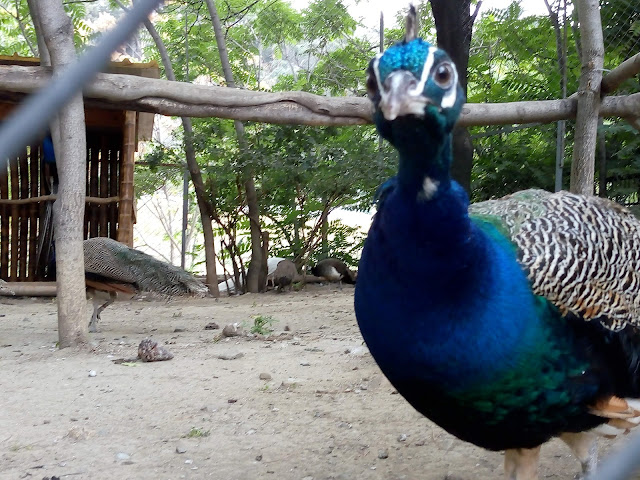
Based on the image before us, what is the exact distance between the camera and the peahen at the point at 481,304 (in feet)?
6.38

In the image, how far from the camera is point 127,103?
18.0 ft

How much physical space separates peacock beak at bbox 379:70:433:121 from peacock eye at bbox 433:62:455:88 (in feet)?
0.21

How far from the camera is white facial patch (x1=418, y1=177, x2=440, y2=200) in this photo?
198 cm

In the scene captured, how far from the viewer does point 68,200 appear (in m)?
5.06

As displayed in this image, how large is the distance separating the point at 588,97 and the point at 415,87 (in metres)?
4.10

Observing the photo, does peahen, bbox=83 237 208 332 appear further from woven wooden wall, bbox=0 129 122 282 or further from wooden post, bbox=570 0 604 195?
woven wooden wall, bbox=0 129 122 282

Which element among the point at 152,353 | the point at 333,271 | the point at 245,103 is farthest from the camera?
the point at 333,271

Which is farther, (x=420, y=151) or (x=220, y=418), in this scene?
(x=220, y=418)

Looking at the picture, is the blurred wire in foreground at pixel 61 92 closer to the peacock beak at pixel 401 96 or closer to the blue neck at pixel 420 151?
the peacock beak at pixel 401 96

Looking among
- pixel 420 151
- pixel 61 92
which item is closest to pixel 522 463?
pixel 420 151

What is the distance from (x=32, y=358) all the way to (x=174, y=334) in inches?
55.0

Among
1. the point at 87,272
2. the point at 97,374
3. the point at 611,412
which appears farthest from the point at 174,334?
the point at 611,412

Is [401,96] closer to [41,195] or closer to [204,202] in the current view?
[204,202]

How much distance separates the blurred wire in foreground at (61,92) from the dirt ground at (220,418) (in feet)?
8.48
